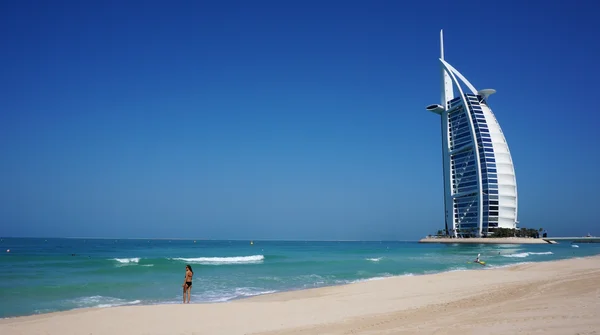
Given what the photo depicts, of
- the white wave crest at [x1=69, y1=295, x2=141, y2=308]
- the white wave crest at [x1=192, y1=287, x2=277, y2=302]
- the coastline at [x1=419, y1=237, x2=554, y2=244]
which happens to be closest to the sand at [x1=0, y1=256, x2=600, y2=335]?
the white wave crest at [x1=69, y1=295, x2=141, y2=308]

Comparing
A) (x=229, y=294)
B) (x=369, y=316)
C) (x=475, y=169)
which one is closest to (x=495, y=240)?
(x=475, y=169)

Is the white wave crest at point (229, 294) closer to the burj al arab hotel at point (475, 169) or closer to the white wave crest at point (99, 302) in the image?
the white wave crest at point (99, 302)

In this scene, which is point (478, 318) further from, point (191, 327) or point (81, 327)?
point (81, 327)

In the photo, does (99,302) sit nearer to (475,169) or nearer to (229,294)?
(229,294)

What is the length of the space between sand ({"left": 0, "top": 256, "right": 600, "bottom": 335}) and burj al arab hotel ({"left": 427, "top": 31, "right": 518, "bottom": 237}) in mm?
95332

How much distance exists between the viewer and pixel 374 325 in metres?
9.33

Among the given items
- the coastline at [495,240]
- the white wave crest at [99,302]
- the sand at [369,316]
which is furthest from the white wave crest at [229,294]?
the coastline at [495,240]

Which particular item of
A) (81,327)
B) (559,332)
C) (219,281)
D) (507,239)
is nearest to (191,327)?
(81,327)

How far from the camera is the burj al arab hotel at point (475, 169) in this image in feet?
340

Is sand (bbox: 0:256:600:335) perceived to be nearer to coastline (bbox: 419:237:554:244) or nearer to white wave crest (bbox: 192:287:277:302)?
white wave crest (bbox: 192:287:277:302)

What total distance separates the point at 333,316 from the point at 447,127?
114m

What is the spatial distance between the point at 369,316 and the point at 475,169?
10393 cm

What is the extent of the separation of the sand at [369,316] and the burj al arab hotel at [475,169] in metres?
95.3

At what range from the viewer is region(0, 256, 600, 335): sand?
845cm
